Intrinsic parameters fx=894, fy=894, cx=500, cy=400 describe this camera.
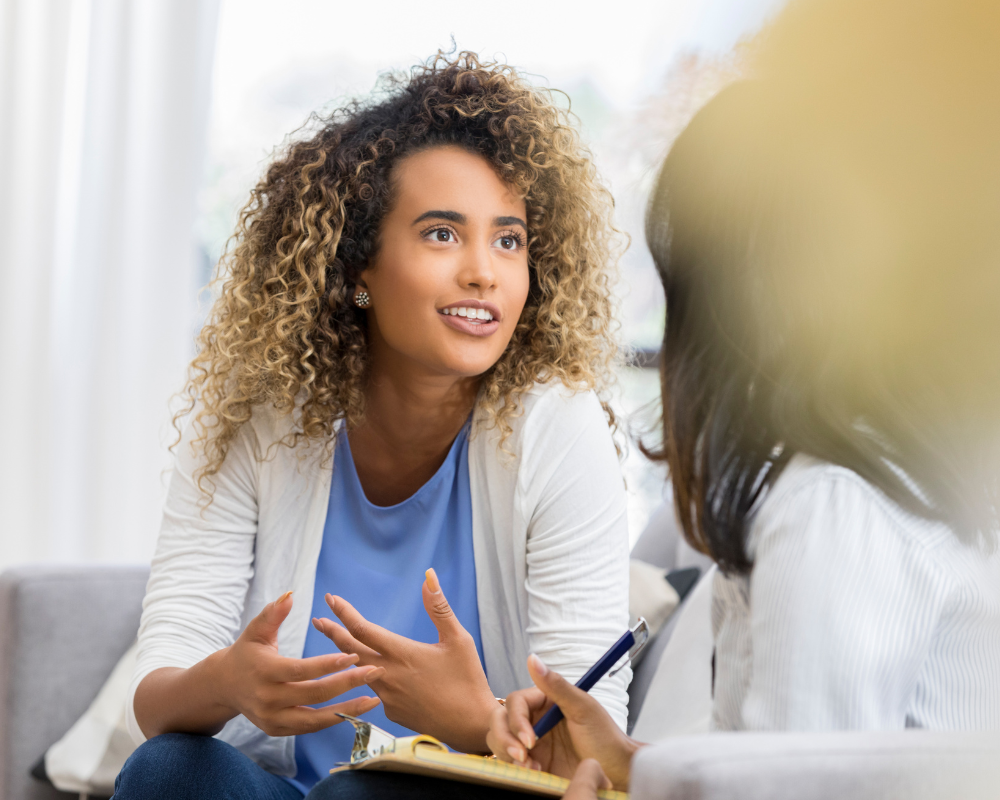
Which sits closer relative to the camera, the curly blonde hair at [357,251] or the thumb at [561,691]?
the thumb at [561,691]

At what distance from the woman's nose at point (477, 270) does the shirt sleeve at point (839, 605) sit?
0.48 meters

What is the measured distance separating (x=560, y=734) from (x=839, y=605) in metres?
0.29

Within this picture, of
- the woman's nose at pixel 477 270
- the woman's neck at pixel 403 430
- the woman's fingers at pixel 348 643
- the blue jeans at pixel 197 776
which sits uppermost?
the woman's nose at pixel 477 270

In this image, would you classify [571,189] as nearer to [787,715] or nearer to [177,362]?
[787,715]

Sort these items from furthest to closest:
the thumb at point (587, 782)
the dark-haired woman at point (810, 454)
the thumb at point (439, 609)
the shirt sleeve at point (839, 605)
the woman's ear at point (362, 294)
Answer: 1. the woman's ear at point (362, 294)
2. the thumb at point (439, 609)
3. the thumb at point (587, 782)
4. the shirt sleeve at point (839, 605)
5. the dark-haired woman at point (810, 454)

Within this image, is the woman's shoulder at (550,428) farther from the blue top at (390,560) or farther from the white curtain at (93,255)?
the white curtain at (93,255)

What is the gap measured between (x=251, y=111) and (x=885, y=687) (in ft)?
6.40

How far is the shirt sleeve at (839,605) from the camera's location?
45 cm

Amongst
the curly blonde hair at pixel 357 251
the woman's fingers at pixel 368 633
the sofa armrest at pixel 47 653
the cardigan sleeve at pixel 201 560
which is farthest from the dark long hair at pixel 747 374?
the sofa armrest at pixel 47 653

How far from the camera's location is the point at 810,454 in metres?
0.48

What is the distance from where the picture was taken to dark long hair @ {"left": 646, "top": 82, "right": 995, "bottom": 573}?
1.35ft

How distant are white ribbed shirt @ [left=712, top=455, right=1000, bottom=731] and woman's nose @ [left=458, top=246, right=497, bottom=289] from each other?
0.46 meters

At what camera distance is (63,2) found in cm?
205

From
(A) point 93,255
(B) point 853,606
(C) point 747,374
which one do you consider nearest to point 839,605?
(B) point 853,606
